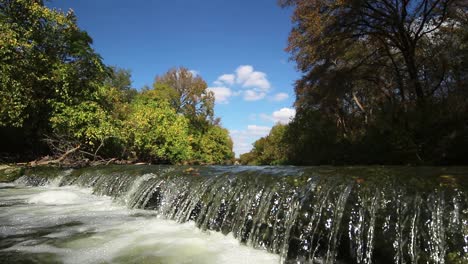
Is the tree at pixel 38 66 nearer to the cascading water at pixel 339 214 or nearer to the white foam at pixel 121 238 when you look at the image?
the white foam at pixel 121 238

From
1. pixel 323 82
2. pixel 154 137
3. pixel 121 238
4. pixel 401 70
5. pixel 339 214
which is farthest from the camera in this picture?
pixel 154 137

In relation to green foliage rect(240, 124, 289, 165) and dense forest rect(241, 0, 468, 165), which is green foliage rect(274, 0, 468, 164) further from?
green foliage rect(240, 124, 289, 165)

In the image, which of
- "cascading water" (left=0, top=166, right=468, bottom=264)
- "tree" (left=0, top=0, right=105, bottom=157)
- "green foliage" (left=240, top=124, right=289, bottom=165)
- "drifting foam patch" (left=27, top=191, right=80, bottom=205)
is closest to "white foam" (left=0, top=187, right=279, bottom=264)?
"cascading water" (left=0, top=166, right=468, bottom=264)

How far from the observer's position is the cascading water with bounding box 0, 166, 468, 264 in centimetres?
369

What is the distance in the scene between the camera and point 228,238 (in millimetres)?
5191

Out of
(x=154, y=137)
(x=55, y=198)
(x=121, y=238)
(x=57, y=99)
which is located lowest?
(x=121, y=238)

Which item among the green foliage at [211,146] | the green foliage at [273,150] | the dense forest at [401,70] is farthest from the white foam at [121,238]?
the green foliage at [211,146]

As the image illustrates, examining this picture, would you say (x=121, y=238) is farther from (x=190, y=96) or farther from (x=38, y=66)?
(x=190, y=96)

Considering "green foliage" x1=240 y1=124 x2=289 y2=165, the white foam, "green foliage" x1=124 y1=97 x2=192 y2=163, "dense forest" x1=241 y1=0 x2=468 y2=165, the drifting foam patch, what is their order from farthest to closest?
"green foliage" x1=240 y1=124 x2=289 y2=165 < "green foliage" x1=124 y1=97 x2=192 y2=163 < "dense forest" x1=241 y1=0 x2=468 y2=165 < the drifting foam patch < the white foam

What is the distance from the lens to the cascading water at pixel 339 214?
3691 mm

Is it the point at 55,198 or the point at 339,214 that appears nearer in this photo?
the point at 339,214

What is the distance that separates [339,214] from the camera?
4.37 m

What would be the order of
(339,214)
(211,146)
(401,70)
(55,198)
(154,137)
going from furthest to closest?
Result: (211,146) → (154,137) → (401,70) → (55,198) → (339,214)

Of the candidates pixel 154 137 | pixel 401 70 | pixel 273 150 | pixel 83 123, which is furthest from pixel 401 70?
pixel 273 150
